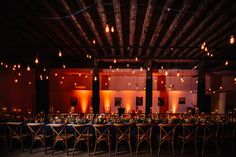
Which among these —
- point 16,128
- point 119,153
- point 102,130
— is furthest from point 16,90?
point 119,153

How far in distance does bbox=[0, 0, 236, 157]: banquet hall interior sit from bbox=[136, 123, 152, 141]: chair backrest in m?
0.03

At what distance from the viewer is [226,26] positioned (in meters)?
6.25

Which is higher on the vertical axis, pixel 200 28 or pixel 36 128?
pixel 200 28

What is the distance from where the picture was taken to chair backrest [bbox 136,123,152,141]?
6355mm

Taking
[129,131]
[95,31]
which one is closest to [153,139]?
[129,131]

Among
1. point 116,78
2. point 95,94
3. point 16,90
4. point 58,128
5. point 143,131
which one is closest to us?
point 143,131

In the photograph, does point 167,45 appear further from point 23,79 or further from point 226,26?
point 23,79

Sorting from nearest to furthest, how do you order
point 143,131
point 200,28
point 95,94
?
point 200,28 < point 143,131 < point 95,94

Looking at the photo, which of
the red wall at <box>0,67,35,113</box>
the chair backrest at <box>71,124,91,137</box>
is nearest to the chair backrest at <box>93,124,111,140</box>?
the chair backrest at <box>71,124,91,137</box>

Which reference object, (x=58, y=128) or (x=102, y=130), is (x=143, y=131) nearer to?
(x=102, y=130)

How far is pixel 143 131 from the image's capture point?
6570mm

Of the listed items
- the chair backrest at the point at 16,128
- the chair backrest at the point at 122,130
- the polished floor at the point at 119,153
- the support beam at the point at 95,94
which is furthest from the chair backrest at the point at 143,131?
the support beam at the point at 95,94

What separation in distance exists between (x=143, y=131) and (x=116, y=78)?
871 centimetres

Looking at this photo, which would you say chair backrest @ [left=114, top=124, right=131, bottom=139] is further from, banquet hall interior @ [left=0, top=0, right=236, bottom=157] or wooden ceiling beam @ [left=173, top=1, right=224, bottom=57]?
wooden ceiling beam @ [left=173, top=1, right=224, bottom=57]
